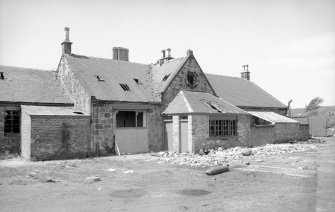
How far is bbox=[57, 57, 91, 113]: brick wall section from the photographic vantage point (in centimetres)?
2111

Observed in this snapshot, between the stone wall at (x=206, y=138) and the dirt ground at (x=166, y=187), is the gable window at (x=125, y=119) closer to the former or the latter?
the stone wall at (x=206, y=138)

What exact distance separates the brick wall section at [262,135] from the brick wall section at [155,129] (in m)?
7.73

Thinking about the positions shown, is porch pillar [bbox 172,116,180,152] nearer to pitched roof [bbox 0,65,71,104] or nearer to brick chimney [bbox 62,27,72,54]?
pitched roof [bbox 0,65,71,104]

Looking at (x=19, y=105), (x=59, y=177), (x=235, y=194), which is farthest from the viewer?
(x=19, y=105)

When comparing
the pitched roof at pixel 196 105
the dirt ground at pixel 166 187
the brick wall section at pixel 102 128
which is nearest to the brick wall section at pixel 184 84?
the pitched roof at pixel 196 105

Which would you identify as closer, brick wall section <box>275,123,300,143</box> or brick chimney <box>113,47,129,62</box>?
brick wall section <box>275,123,300,143</box>

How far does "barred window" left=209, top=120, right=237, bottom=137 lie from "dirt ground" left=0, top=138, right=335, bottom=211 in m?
5.96

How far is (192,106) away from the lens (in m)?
21.6

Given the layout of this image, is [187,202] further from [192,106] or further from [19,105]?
[19,105]

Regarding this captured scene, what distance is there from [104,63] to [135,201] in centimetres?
1917

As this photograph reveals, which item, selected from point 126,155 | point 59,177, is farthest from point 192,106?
point 59,177

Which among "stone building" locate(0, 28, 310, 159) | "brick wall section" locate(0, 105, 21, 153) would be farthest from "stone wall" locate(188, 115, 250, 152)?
"brick wall section" locate(0, 105, 21, 153)

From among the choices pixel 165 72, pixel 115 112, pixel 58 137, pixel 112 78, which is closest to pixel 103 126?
pixel 115 112

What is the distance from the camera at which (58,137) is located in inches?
744
